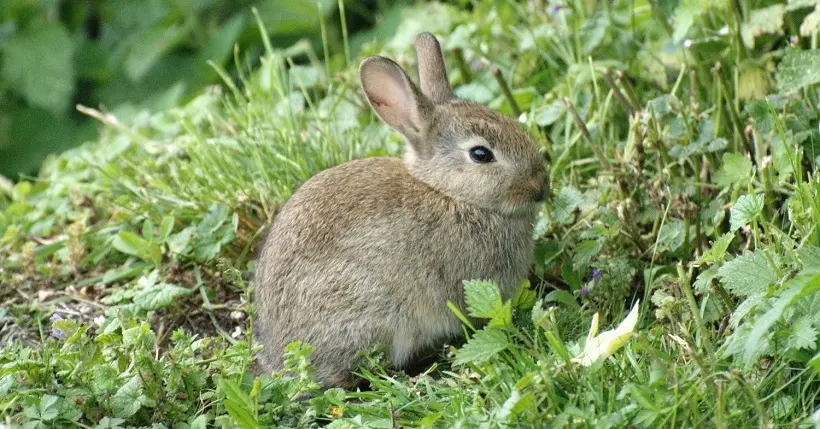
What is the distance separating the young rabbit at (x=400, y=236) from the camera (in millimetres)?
4168

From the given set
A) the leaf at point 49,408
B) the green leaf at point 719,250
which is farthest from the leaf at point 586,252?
the leaf at point 49,408

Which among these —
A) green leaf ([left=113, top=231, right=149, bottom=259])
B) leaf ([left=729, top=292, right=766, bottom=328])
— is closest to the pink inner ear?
green leaf ([left=113, top=231, right=149, bottom=259])

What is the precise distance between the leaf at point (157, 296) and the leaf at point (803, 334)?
2.52 metres

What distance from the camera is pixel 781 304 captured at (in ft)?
10.2

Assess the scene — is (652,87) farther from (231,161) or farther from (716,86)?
(231,161)

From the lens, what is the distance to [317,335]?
4195 mm

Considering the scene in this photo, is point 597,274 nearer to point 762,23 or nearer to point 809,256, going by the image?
point 809,256

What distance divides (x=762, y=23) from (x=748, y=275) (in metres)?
1.78

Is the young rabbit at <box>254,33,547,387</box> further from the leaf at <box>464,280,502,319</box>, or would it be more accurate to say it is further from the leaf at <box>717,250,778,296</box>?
the leaf at <box>717,250,778,296</box>

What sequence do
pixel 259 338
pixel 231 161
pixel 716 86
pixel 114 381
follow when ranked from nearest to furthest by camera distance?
pixel 114 381 → pixel 259 338 → pixel 716 86 → pixel 231 161

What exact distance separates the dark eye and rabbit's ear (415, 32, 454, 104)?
1.40 feet

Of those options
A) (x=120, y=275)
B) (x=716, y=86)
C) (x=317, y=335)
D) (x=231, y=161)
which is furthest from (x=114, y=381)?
(x=716, y=86)

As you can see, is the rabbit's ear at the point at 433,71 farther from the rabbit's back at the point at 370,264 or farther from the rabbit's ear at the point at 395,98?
the rabbit's back at the point at 370,264

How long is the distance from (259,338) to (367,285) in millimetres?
606
